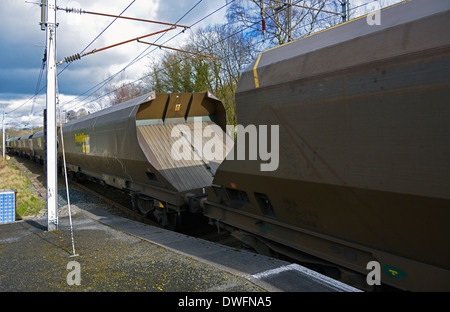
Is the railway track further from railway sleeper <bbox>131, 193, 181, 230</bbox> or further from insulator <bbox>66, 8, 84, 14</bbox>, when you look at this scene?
insulator <bbox>66, 8, 84, 14</bbox>

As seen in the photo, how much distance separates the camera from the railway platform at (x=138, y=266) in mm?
3709

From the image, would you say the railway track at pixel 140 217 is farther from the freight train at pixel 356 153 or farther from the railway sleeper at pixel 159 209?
the freight train at pixel 356 153

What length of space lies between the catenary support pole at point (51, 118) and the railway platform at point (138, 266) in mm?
537

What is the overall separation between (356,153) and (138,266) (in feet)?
10.7

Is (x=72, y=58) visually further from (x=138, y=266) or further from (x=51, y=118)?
(x=138, y=266)

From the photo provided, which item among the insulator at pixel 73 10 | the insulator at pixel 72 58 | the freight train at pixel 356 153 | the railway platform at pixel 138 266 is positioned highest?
the insulator at pixel 73 10

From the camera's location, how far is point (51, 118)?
22.4 ft

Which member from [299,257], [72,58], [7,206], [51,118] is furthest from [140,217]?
[299,257]

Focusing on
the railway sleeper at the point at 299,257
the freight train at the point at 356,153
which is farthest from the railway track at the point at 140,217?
the freight train at the point at 356,153

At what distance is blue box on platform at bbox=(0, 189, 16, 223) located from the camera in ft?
25.7

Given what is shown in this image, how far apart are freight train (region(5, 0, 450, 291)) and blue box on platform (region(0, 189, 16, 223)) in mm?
5829

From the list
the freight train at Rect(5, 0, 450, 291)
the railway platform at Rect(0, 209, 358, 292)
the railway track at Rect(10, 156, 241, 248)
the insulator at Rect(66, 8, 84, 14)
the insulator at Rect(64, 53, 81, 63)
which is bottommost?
the railway track at Rect(10, 156, 241, 248)

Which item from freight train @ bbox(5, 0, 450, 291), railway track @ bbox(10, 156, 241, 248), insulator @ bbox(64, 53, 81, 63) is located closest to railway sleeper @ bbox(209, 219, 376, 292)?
freight train @ bbox(5, 0, 450, 291)
